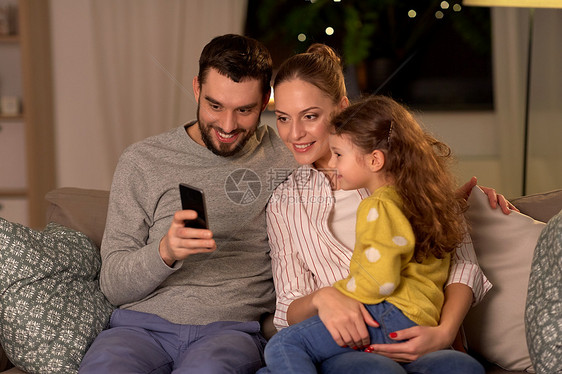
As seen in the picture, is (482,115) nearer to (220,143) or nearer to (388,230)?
(220,143)

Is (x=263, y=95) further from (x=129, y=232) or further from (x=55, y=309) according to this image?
(x=55, y=309)

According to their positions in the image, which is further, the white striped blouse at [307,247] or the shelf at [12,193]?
the shelf at [12,193]

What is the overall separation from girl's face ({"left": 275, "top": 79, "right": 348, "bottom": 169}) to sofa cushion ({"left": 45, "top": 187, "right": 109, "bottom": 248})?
50cm

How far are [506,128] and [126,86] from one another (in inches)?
70.6

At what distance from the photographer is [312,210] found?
1.41m

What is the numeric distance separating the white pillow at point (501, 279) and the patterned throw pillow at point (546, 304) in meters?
0.19

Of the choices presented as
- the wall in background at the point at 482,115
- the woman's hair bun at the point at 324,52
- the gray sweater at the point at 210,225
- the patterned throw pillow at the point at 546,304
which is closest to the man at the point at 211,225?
the gray sweater at the point at 210,225

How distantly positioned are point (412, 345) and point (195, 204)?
1.43ft

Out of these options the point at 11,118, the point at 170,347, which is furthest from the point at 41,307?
the point at 11,118

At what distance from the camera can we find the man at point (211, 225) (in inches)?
50.7

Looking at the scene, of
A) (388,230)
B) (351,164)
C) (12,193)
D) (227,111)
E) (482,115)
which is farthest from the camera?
(482,115)

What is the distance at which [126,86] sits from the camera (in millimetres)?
3092

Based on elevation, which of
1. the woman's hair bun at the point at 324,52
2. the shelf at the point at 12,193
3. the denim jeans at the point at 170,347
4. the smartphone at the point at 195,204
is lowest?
the shelf at the point at 12,193

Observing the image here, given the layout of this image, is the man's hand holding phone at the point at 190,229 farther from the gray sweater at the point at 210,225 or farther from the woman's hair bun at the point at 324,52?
the woman's hair bun at the point at 324,52
